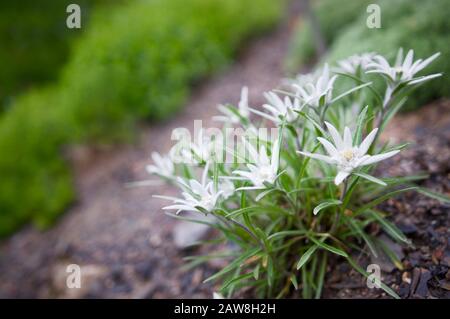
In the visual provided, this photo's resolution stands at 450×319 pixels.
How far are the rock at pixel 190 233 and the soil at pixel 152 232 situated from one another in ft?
0.25

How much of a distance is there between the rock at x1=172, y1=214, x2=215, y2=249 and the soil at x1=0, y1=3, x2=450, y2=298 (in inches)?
3.0

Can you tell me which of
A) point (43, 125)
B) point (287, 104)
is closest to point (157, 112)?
point (43, 125)

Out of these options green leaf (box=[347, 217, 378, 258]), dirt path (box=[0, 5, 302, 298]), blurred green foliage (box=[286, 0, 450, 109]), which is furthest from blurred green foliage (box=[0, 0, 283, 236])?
green leaf (box=[347, 217, 378, 258])

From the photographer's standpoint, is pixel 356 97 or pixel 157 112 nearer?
pixel 356 97

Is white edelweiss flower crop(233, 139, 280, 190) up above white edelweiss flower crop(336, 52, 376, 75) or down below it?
below

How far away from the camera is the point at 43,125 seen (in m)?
4.02

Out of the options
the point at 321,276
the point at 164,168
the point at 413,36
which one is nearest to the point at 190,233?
the point at 164,168

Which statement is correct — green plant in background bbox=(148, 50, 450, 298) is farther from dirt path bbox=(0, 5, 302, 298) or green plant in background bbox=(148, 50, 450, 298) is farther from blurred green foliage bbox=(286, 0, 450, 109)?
blurred green foliage bbox=(286, 0, 450, 109)

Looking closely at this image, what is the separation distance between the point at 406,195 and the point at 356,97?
584 mm

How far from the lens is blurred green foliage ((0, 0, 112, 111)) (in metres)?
5.57

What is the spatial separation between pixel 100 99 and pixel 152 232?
1.76 m

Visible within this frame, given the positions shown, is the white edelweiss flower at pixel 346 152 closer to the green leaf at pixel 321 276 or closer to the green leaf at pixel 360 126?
the green leaf at pixel 360 126

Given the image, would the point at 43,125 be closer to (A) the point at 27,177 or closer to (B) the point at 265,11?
(A) the point at 27,177

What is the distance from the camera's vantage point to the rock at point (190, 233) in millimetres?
2502
